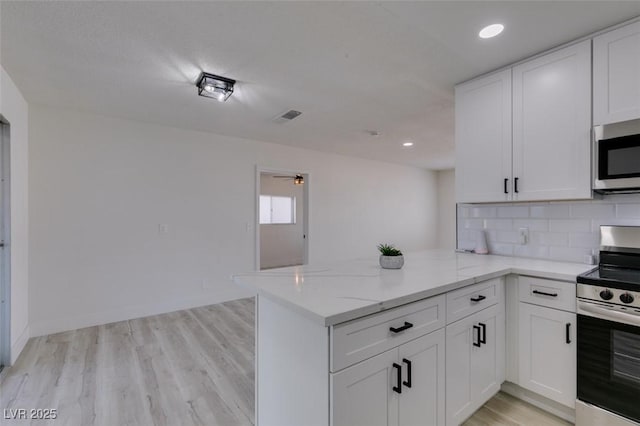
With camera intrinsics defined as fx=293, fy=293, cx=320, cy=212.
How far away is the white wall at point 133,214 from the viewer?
3.19 meters

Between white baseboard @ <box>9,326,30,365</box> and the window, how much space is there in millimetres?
4848

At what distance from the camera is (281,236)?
25.3 ft

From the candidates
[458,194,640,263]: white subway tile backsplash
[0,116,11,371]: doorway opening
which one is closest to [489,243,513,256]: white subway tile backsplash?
[458,194,640,263]: white subway tile backsplash

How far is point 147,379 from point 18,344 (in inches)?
57.6

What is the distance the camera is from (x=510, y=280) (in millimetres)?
2062

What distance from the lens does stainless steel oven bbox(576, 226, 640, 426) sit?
150 centimetres

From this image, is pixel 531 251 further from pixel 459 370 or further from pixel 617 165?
pixel 459 370

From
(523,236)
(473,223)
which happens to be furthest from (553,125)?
(473,223)

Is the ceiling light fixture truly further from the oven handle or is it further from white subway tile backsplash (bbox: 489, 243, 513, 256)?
the oven handle

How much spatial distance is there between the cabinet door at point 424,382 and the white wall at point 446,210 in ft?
21.9

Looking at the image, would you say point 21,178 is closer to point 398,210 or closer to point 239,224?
point 239,224

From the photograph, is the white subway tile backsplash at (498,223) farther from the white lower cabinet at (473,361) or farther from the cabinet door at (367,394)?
the cabinet door at (367,394)

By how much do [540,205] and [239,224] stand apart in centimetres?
366

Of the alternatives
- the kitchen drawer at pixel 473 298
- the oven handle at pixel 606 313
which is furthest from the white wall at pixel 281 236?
the oven handle at pixel 606 313
